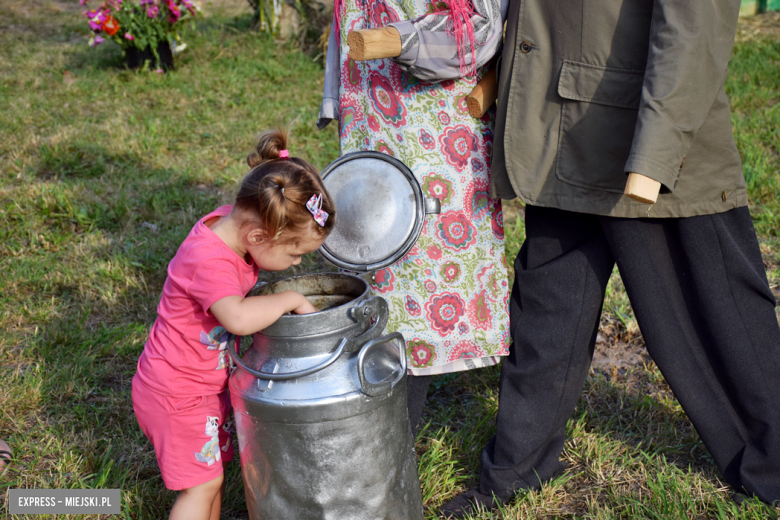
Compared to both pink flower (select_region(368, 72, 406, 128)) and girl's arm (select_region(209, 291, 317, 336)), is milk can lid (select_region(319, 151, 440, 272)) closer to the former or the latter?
pink flower (select_region(368, 72, 406, 128))

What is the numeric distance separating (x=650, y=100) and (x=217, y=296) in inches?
45.2

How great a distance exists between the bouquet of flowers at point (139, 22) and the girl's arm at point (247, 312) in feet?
17.9

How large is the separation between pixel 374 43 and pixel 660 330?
114 cm

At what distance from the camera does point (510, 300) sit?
220cm

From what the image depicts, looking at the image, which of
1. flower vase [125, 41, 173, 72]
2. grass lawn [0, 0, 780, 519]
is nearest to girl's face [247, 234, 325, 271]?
grass lawn [0, 0, 780, 519]

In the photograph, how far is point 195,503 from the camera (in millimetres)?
1962

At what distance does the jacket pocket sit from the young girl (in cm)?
67

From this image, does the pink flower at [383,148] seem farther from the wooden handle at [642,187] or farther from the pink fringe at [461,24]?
the wooden handle at [642,187]

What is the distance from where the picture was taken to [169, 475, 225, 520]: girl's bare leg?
1952 millimetres

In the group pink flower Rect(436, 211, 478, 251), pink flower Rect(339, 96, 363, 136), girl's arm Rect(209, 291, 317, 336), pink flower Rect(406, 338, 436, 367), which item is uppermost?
pink flower Rect(339, 96, 363, 136)

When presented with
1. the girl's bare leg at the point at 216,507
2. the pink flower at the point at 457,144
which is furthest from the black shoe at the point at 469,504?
the pink flower at the point at 457,144

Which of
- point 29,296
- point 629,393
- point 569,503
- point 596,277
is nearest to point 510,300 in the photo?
point 596,277

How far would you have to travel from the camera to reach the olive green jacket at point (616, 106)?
1576 millimetres

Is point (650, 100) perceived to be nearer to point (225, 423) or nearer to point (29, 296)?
point (225, 423)
